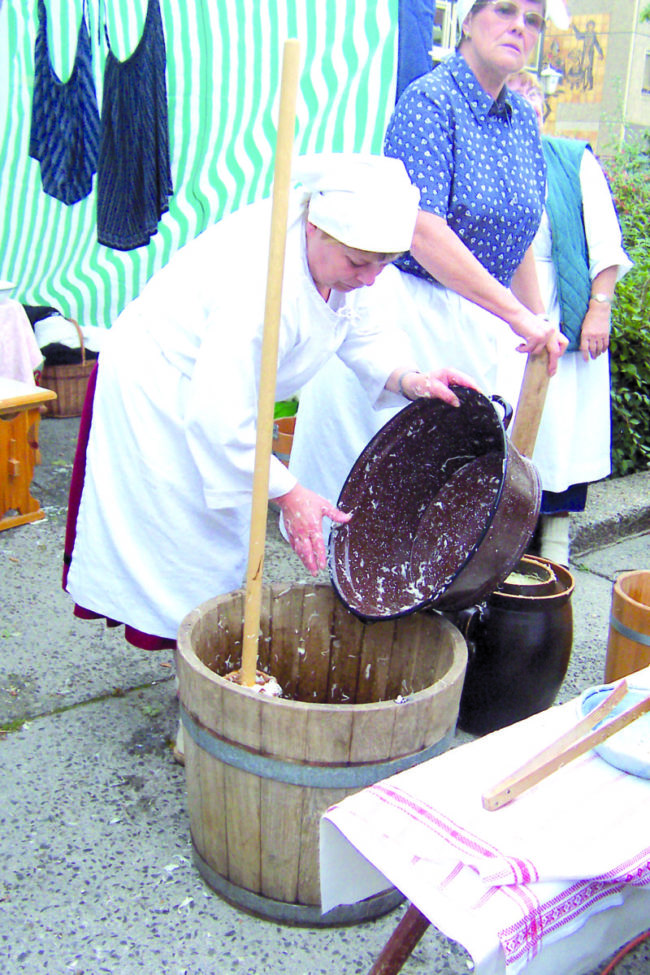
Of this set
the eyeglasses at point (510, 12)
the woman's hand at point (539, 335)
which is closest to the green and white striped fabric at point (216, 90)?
the eyeglasses at point (510, 12)

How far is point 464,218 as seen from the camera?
8.66 ft

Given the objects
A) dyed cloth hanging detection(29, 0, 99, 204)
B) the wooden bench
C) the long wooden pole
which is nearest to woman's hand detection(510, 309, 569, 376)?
the long wooden pole

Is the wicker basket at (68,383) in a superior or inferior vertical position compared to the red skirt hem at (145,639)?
inferior

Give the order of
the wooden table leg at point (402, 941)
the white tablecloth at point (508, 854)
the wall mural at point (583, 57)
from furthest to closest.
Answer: the wall mural at point (583, 57), the wooden table leg at point (402, 941), the white tablecloth at point (508, 854)

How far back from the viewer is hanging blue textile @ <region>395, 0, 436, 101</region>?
14.0 feet

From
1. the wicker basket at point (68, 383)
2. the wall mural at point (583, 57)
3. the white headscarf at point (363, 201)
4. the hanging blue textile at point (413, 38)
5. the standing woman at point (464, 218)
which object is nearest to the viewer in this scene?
the white headscarf at point (363, 201)

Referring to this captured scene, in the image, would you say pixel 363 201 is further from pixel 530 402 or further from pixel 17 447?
pixel 17 447

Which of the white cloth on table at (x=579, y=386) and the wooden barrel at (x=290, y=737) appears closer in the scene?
the wooden barrel at (x=290, y=737)

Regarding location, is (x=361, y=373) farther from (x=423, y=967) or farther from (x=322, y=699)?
(x=423, y=967)

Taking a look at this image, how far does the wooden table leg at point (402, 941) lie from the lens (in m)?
1.40

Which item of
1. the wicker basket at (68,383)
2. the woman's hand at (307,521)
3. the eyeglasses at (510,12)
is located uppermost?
the eyeglasses at (510,12)

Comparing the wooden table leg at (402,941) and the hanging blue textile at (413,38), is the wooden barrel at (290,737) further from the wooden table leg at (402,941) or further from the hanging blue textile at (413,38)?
the hanging blue textile at (413,38)

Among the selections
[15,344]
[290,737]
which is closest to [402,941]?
[290,737]

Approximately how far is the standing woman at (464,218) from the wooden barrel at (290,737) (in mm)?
771
